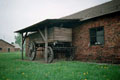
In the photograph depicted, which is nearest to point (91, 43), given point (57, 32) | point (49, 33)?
point (57, 32)

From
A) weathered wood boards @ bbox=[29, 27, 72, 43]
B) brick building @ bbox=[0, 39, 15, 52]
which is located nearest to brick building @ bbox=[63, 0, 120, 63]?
weathered wood boards @ bbox=[29, 27, 72, 43]

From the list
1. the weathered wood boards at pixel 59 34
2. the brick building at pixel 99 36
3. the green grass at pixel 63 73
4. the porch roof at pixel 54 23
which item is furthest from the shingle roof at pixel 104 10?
the green grass at pixel 63 73

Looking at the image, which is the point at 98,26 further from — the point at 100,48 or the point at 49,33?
the point at 49,33

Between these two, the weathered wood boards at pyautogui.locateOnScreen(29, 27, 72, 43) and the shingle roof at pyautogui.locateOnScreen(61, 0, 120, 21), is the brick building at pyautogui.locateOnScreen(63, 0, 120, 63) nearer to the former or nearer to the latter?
the shingle roof at pyautogui.locateOnScreen(61, 0, 120, 21)

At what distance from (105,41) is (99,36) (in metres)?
0.89

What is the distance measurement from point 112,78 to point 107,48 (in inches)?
194

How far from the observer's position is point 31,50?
39.4 feet

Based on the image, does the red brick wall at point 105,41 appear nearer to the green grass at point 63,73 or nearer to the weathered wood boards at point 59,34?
the weathered wood boards at point 59,34

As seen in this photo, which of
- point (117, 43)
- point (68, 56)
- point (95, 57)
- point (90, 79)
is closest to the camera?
point (90, 79)

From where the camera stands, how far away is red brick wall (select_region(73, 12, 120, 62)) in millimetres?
8180

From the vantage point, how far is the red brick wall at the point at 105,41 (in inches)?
322

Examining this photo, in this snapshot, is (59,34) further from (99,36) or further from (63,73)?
(63,73)

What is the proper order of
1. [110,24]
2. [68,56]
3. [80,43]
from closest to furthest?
[110,24], [80,43], [68,56]

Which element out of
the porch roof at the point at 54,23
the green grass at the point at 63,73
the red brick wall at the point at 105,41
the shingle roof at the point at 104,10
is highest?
the shingle roof at the point at 104,10
